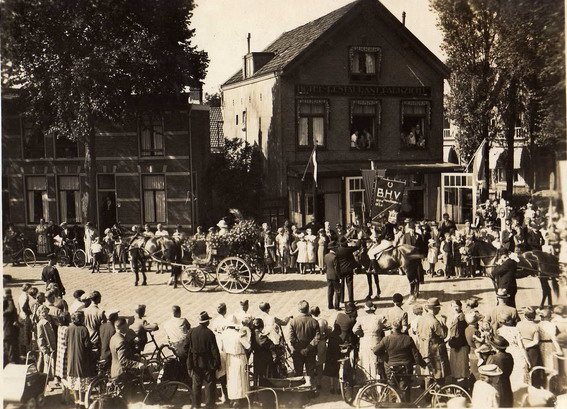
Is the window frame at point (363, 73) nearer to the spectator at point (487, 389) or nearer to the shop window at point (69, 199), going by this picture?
the shop window at point (69, 199)

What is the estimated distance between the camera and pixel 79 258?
42.8 feet

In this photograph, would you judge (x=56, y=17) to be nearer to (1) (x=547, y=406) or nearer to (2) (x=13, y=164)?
(2) (x=13, y=164)

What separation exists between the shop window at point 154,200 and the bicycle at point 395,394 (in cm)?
656

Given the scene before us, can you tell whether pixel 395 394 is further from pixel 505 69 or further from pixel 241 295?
pixel 505 69

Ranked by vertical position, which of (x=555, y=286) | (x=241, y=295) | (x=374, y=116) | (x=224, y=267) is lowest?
(x=241, y=295)

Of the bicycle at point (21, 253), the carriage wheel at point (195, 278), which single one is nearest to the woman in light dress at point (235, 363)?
the carriage wheel at point (195, 278)

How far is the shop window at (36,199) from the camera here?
40.1ft

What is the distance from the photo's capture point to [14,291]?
36.7ft

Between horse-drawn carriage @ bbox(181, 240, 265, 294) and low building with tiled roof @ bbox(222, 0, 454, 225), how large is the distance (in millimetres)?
1185

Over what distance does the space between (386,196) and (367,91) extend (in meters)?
2.61

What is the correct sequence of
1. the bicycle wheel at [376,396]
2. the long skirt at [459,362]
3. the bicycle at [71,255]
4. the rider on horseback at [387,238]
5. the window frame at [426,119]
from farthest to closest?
the window frame at [426,119], the rider on horseback at [387,238], the bicycle at [71,255], the long skirt at [459,362], the bicycle wheel at [376,396]

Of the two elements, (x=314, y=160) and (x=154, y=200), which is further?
(x=154, y=200)

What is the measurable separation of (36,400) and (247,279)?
5304 millimetres

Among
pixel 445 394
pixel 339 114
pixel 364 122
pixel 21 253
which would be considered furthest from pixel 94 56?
pixel 445 394
